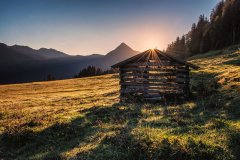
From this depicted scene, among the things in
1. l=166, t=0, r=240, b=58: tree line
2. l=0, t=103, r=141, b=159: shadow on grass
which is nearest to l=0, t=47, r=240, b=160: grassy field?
l=0, t=103, r=141, b=159: shadow on grass

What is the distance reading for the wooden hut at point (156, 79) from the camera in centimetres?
2306

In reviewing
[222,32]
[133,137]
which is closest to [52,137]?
[133,137]

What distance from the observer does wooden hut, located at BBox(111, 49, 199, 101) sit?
75.7 ft

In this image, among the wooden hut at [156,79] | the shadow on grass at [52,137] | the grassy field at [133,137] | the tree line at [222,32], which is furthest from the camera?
the tree line at [222,32]

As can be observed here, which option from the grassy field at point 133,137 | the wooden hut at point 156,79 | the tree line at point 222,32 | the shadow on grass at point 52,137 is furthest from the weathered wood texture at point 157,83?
the tree line at point 222,32

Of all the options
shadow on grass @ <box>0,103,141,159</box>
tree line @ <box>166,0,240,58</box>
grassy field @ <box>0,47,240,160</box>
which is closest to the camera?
grassy field @ <box>0,47,240,160</box>

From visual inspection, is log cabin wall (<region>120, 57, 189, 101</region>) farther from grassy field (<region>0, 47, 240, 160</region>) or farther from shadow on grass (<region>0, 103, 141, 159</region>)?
shadow on grass (<region>0, 103, 141, 159</region>)

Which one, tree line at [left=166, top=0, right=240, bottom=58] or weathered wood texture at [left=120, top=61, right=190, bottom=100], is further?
tree line at [left=166, top=0, right=240, bottom=58]

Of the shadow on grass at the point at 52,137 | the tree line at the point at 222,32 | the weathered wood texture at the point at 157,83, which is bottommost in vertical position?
the shadow on grass at the point at 52,137

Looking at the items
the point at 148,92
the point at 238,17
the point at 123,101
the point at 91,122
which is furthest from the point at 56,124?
the point at 238,17

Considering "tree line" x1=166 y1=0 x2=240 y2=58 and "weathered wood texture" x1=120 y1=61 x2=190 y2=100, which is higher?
"tree line" x1=166 y1=0 x2=240 y2=58

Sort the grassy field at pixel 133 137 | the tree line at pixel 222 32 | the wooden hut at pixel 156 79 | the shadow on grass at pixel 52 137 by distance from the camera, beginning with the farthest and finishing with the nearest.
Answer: the tree line at pixel 222 32
the wooden hut at pixel 156 79
the shadow on grass at pixel 52 137
the grassy field at pixel 133 137

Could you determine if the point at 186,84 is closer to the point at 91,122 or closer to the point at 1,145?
the point at 91,122

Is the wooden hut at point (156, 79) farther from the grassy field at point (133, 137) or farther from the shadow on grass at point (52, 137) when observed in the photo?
the shadow on grass at point (52, 137)
